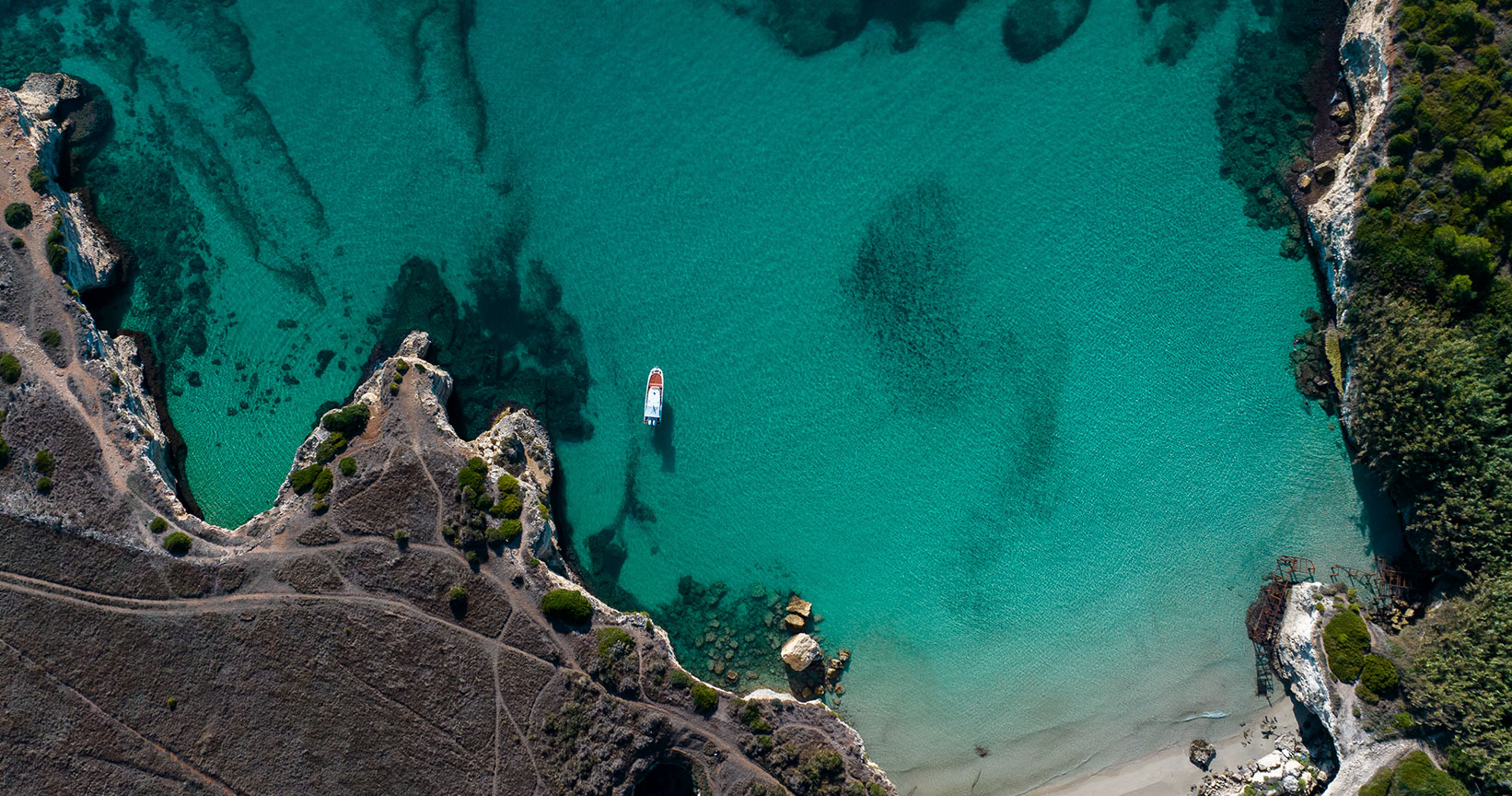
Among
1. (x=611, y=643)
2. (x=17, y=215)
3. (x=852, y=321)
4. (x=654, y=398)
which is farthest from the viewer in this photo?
(x=852, y=321)

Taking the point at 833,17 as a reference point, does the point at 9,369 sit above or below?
below

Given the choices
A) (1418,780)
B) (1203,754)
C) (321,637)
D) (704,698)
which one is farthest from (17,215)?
(1418,780)

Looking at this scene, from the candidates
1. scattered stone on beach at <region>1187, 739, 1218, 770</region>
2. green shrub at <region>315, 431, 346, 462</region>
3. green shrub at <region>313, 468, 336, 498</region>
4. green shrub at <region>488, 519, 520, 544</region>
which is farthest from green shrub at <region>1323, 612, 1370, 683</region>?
green shrub at <region>315, 431, 346, 462</region>

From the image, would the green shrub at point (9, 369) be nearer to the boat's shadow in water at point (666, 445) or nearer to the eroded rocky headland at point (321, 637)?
the eroded rocky headland at point (321, 637)

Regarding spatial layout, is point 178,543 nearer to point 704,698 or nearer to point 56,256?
point 56,256

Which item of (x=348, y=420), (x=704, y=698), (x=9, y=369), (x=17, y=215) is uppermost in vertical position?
(x=17, y=215)
